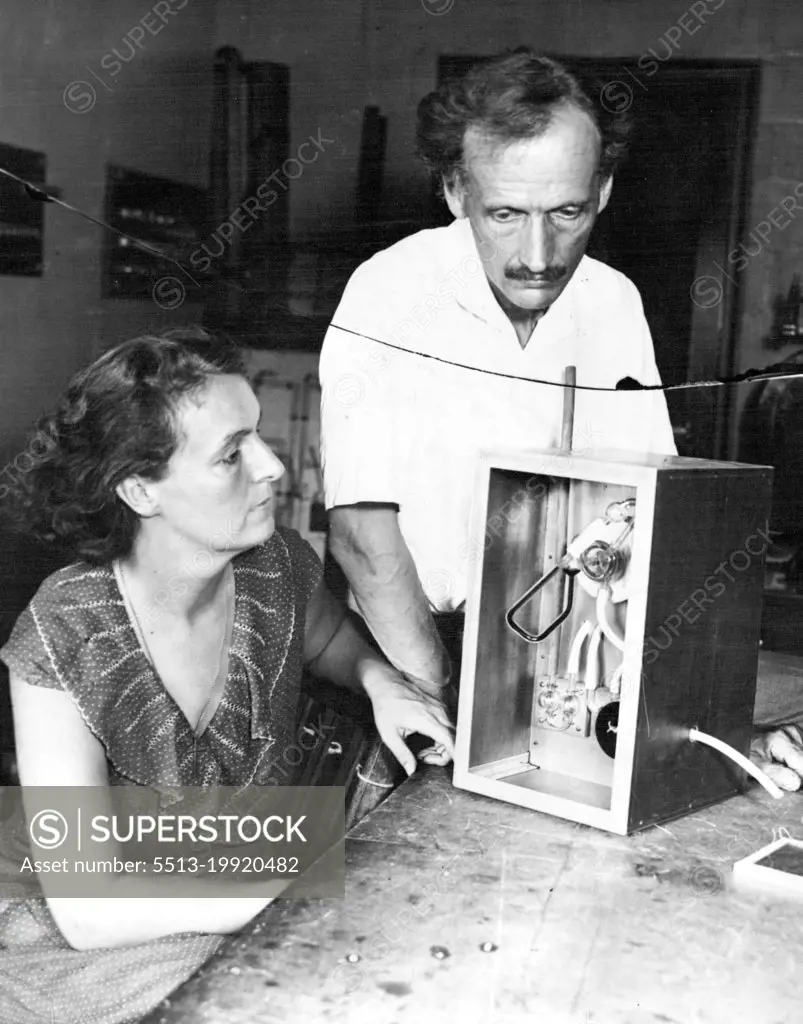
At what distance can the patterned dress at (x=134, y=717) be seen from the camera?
127cm

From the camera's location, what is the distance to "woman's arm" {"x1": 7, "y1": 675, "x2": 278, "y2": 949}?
4.07 ft

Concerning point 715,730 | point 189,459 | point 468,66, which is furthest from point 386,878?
point 468,66

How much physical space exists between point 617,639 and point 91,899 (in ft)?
2.32

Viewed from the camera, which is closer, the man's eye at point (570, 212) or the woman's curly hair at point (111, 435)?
the woman's curly hair at point (111, 435)

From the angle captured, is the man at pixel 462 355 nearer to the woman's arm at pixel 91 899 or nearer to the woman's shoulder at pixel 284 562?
the woman's shoulder at pixel 284 562

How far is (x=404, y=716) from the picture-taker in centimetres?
162

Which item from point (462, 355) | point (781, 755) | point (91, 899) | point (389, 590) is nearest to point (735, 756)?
point (781, 755)

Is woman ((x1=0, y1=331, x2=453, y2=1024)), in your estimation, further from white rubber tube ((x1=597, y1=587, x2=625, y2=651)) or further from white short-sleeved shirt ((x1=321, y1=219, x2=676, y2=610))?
white rubber tube ((x1=597, y1=587, x2=625, y2=651))

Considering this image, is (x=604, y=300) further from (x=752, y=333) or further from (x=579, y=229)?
(x=752, y=333)

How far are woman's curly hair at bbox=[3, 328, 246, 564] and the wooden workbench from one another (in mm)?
555

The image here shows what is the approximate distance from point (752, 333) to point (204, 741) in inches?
39.5

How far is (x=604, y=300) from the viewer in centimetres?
169

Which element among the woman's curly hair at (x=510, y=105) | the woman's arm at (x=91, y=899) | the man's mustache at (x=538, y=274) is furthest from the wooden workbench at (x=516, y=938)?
the woman's curly hair at (x=510, y=105)

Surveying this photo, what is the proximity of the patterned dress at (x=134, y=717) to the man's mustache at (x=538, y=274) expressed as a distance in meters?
0.52
